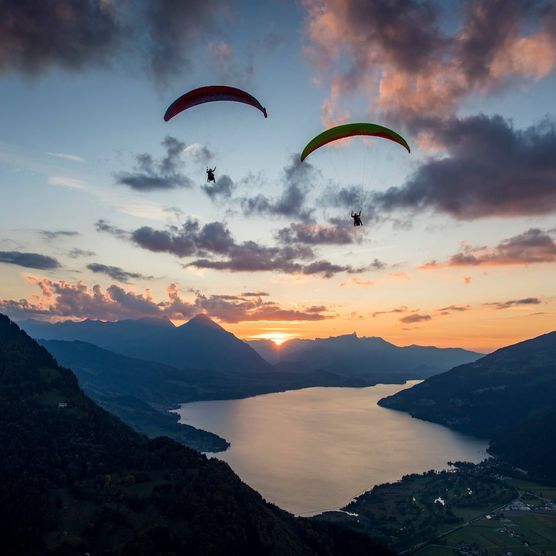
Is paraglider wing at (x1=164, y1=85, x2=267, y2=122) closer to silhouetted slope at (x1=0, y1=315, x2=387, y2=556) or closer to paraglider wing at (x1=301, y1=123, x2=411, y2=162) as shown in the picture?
paraglider wing at (x1=301, y1=123, x2=411, y2=162)

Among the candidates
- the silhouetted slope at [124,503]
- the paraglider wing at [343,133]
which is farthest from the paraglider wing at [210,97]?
the silhouetted slope at [124,503]

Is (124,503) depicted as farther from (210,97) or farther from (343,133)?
(343,133)

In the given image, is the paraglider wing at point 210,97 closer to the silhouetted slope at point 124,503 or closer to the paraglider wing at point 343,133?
the paraglider wing at point 343,133

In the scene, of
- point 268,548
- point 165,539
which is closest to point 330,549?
point 268,548

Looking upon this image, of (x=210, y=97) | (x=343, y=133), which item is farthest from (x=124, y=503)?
(x=343, y=133)

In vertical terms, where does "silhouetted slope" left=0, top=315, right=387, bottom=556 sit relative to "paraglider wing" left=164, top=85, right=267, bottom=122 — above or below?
below

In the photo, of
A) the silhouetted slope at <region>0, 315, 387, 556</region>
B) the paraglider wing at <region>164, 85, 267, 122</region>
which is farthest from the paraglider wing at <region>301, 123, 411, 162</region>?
the silhouetted slope at <region>0, 315, 387, 556</region>
